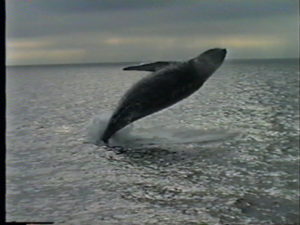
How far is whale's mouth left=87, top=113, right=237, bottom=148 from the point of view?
44.2 ft

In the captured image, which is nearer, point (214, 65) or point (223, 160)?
point (223, 160)

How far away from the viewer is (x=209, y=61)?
40.6ft

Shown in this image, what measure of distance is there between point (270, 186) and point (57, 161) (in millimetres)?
5663

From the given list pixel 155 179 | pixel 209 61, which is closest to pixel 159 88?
pixel 209 61

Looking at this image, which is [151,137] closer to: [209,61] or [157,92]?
[157,92]

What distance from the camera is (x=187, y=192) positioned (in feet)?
27.6

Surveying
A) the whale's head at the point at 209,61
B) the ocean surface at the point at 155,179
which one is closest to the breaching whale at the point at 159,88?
the whale's head at the point at 209,61

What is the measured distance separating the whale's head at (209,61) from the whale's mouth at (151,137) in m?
2.42

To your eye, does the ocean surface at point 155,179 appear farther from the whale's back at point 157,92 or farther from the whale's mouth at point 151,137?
the whale's back at point 157,92

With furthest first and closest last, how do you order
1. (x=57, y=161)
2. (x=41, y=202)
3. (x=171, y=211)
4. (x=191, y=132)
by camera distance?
(x=191, y=132)
(x=57, y=161)
(x=41, y=202)
(x=171, y=211)

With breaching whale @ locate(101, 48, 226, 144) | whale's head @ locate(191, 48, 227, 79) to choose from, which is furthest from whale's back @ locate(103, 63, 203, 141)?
whale's head @ locate(191, 48, 227, 79)
